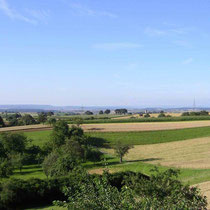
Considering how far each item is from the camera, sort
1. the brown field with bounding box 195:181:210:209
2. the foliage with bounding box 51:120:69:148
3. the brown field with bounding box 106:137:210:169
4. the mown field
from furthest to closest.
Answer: the foliage with bounding box 51:120:69:148 → the brown field with bounding box 106:137:210:169 → the mown field → the brown field with bounding box 195:181:210:209

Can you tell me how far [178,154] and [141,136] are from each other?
16.8 meters

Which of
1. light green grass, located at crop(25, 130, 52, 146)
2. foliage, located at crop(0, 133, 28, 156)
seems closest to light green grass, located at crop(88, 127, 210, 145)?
light green grass, located at crop(25, 130, 52, 146)

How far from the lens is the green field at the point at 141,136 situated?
193ft

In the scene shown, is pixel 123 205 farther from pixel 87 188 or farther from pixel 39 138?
pixel 39 138

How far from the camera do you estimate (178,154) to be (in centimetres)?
4512

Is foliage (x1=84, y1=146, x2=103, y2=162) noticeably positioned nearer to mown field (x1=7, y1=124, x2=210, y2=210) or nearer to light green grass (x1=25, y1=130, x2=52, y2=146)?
mown field (x1=7, y1=124, x2=210, y2=210)

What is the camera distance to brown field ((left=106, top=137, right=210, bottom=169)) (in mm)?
38341

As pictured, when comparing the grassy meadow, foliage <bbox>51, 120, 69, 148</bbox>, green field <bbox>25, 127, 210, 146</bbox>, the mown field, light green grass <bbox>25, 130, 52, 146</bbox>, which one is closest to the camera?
the mown field

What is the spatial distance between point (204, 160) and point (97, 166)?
1564 cm

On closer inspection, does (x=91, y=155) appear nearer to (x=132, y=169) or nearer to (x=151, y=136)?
(x=132, y=169)

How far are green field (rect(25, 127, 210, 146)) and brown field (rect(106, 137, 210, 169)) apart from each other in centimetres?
353

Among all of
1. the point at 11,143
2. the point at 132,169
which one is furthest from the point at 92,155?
the point at 11,143

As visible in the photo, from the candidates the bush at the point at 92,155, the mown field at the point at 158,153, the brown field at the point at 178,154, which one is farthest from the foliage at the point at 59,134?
the bush at the point at 92,155

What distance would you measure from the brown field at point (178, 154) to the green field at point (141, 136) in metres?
3.53
